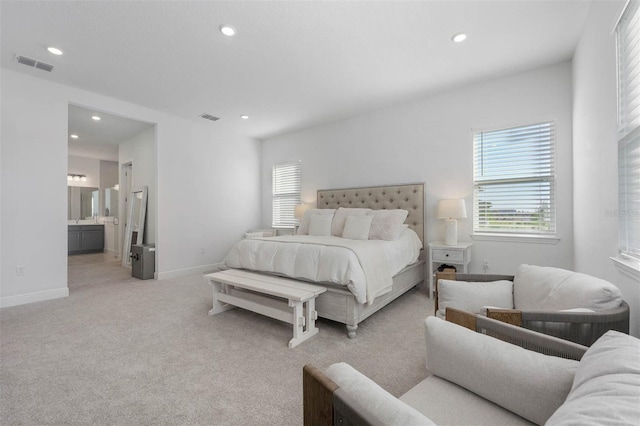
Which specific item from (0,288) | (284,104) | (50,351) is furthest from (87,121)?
(50,351)

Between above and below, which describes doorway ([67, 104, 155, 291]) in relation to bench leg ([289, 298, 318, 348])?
above

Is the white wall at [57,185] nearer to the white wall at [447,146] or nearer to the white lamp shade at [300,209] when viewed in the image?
the white lamp shade at [300,209]

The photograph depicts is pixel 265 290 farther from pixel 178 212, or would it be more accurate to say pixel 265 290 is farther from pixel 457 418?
pixel 178 212

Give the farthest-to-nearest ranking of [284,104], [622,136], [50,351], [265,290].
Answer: [284,104]
[265,290]
[50,351]
[622,136]

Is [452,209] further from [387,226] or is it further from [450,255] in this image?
[387,226]

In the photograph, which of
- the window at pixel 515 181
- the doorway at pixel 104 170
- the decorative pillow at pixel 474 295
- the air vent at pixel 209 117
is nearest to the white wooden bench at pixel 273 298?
the decorative pillow at pixel 474 295

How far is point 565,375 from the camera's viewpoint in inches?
33.0

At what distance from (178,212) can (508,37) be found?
5252 mm

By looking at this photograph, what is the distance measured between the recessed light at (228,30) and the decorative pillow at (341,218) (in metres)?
2.61

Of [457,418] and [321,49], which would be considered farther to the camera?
[321,49]

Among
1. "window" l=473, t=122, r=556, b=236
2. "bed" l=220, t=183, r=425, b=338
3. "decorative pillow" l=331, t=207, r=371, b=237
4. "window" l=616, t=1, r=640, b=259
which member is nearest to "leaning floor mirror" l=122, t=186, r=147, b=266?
"bed" l=220, t=183, r=425, b=338

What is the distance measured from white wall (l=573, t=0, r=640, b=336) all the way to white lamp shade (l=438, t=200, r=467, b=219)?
1.09 metres

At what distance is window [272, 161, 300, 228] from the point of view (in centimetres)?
586

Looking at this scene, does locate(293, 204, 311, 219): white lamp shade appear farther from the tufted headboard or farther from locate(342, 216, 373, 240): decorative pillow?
locate(342, 216, 373, 240): decorative pillow
